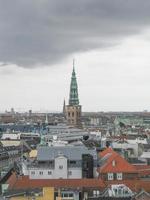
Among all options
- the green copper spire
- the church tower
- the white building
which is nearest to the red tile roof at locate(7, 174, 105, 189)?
the white building

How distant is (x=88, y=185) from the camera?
6325 centimetres

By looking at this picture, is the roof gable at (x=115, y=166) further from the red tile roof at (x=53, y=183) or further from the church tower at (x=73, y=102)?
the church tower at (x=73, y=102)

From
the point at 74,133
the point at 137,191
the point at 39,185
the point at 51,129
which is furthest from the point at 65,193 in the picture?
the point at 51,129

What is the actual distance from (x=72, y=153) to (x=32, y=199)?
20046 millimetres

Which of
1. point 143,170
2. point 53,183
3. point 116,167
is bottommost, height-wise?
point 53,183

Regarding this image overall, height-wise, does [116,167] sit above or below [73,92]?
below

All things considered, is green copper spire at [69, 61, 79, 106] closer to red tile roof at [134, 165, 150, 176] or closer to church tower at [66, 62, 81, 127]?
church tower at [66, 62, 81, 127]

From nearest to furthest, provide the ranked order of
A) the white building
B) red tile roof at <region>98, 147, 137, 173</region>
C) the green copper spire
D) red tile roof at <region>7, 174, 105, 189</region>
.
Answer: red tile roof at <region>7, 174, 105, 189</region>
the white building
red tile roof at <region>98, 147, 137, 173</region>
the green copper spire

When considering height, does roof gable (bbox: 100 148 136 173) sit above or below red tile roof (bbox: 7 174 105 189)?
above

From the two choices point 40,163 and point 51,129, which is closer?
point 40,163

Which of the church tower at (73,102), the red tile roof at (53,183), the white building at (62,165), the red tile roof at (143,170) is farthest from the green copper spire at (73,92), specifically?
the red tile roof at (53,183)

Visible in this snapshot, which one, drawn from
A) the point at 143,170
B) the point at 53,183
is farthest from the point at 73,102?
the point at 53,183

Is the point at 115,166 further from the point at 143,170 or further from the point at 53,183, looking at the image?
the point at 53,183

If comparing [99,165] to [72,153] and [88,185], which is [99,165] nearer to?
[72,153]
